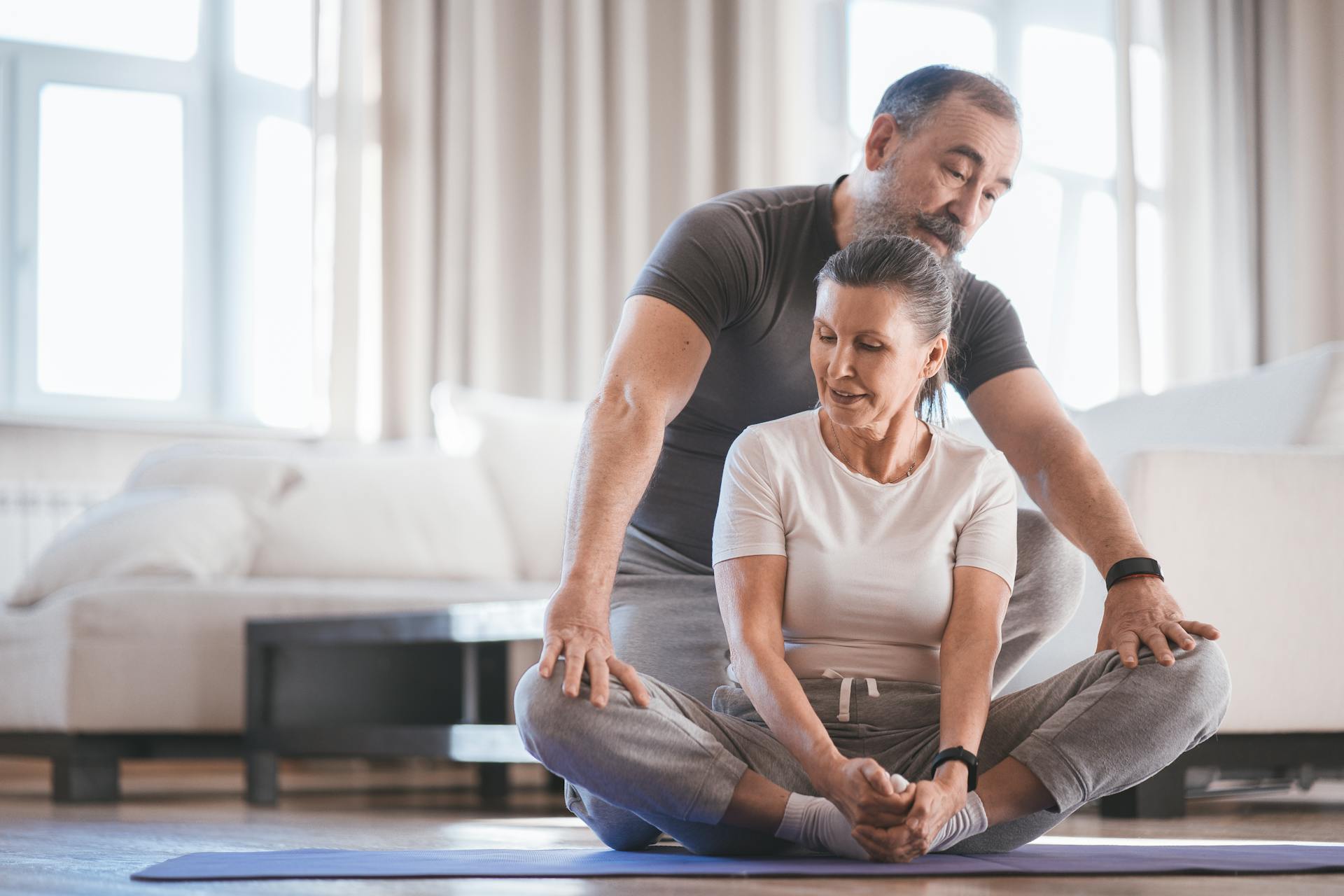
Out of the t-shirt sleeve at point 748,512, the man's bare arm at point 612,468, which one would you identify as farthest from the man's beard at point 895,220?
the t-shirt sleeve at point 748,512

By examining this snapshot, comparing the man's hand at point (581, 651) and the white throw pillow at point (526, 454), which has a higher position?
the white throw pillow at point (526, 454)

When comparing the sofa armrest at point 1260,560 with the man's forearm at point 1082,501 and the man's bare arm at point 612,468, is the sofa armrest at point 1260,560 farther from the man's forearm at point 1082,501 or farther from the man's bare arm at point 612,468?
the man's bare arm at point 612,468

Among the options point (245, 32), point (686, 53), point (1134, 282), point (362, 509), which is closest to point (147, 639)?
point (362, 509)

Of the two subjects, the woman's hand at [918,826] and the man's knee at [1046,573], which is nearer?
the woman's hand at [918,826]

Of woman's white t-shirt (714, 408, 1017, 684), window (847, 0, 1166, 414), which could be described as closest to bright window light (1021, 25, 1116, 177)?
window (847, 0, 1166, 414)

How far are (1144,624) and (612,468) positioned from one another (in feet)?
1.83

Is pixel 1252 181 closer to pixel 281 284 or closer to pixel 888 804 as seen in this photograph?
pixel 281 284

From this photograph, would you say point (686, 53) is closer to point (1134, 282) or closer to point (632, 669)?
point (1134, 282)

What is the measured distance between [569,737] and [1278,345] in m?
3.98

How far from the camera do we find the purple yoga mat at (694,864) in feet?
4.43

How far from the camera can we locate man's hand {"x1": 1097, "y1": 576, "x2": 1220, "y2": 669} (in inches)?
59.9

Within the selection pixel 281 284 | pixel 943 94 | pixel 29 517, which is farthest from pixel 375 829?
pixel 281 284

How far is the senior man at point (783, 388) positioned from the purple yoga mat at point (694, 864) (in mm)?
147

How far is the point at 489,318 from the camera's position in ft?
13.9
